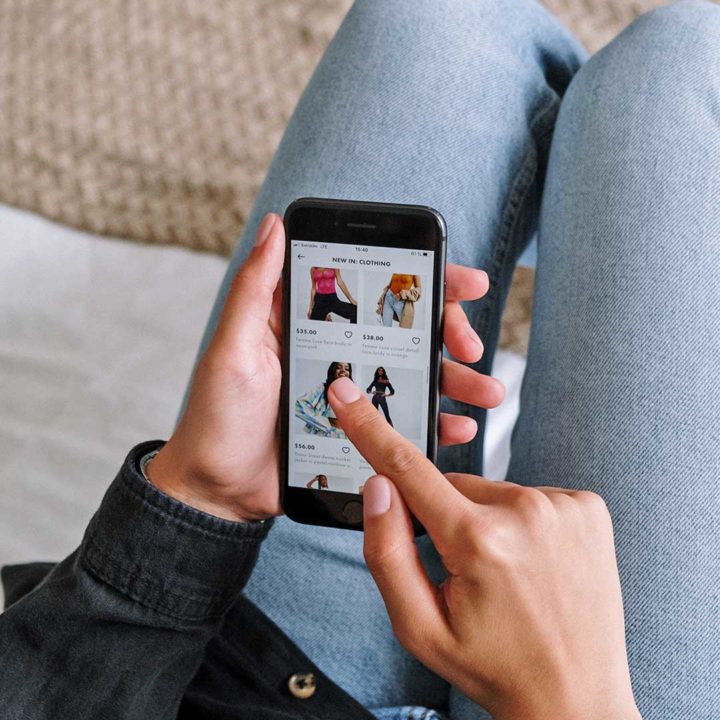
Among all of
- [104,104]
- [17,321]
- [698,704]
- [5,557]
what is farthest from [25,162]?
[698,704]

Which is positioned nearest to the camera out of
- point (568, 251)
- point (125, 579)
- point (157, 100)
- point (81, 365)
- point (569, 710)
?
point (569, 710)

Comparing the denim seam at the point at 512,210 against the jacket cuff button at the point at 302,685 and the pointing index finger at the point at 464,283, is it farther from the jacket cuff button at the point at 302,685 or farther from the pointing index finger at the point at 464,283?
the jacket cuff button at the point at 302,685

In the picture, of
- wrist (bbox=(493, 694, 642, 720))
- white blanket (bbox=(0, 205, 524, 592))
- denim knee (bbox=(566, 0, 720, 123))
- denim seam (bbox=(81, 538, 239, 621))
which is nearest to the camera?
wrist (bbox=(493, 694, 642, 720))

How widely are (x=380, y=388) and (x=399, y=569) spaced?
0.53 ft

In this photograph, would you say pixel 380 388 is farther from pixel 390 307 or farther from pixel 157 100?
pixel 157 100

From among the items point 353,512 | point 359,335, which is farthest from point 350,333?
point 353,512

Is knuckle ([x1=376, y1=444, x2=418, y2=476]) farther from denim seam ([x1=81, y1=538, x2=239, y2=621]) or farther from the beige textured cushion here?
the beige textured cushion

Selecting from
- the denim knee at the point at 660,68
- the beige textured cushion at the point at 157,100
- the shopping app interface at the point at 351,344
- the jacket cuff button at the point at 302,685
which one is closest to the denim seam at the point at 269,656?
the jacket cuff button at the point at 302,685

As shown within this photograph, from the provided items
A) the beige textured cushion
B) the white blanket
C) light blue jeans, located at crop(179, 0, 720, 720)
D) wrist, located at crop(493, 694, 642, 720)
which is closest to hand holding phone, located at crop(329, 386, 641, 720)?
wrist, located at crop(493, 694, 642, 720)

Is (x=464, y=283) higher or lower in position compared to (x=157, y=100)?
lower

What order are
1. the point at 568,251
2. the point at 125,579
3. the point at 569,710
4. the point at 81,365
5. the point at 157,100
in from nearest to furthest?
the point at 569,710 → the point at 125,579 → the point at 568,251 → the point at 81,365 → the point at 157,100

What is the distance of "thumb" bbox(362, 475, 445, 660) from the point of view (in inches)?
16.0

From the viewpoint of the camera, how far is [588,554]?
0.41 meters

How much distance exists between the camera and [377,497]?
0.43 meters
